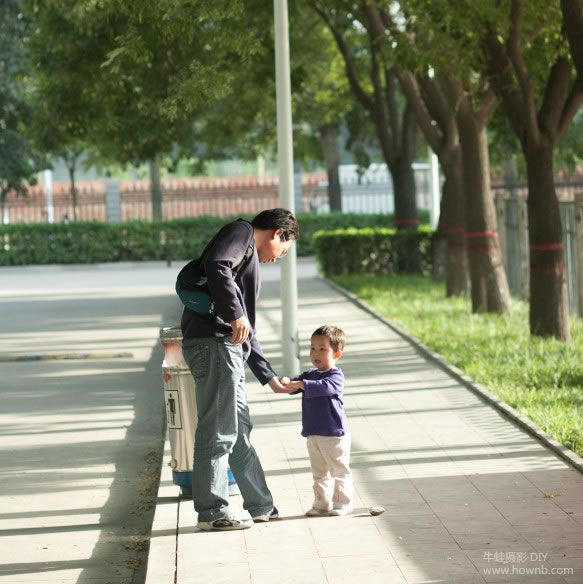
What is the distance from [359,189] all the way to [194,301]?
4535 cm

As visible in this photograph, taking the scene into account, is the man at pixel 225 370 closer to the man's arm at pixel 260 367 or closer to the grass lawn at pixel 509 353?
the man's arm at pixel 260 367

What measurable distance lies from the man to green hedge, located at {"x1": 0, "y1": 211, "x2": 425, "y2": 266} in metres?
33.3

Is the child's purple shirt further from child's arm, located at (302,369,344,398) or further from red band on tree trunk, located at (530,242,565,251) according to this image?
red band on tree trunk, located at (530,242,565,251)

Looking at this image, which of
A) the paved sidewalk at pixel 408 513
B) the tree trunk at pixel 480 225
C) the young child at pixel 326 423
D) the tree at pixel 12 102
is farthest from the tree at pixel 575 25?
the tree at pixel 12 102

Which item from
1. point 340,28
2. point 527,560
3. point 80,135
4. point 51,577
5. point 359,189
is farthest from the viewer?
point 359,189

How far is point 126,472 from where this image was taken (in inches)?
369

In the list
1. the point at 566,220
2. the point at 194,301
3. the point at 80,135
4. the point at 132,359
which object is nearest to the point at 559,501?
the point at 194,301

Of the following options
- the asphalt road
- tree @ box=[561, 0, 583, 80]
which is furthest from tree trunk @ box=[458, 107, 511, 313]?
tree @ box=[561, 0, 583, 80]

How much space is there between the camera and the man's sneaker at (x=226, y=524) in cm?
696

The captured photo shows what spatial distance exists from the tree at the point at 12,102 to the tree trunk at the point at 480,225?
967 inches

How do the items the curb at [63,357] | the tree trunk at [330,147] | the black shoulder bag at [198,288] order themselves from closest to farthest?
1. the black shoulder bag at [198,288]
2. the curb at [63,357]
3. the tree trunk at [330,147]

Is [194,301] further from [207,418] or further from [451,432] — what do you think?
[451,432]

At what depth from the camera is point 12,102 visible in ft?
142

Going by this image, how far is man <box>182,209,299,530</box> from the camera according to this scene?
6.86 metres
